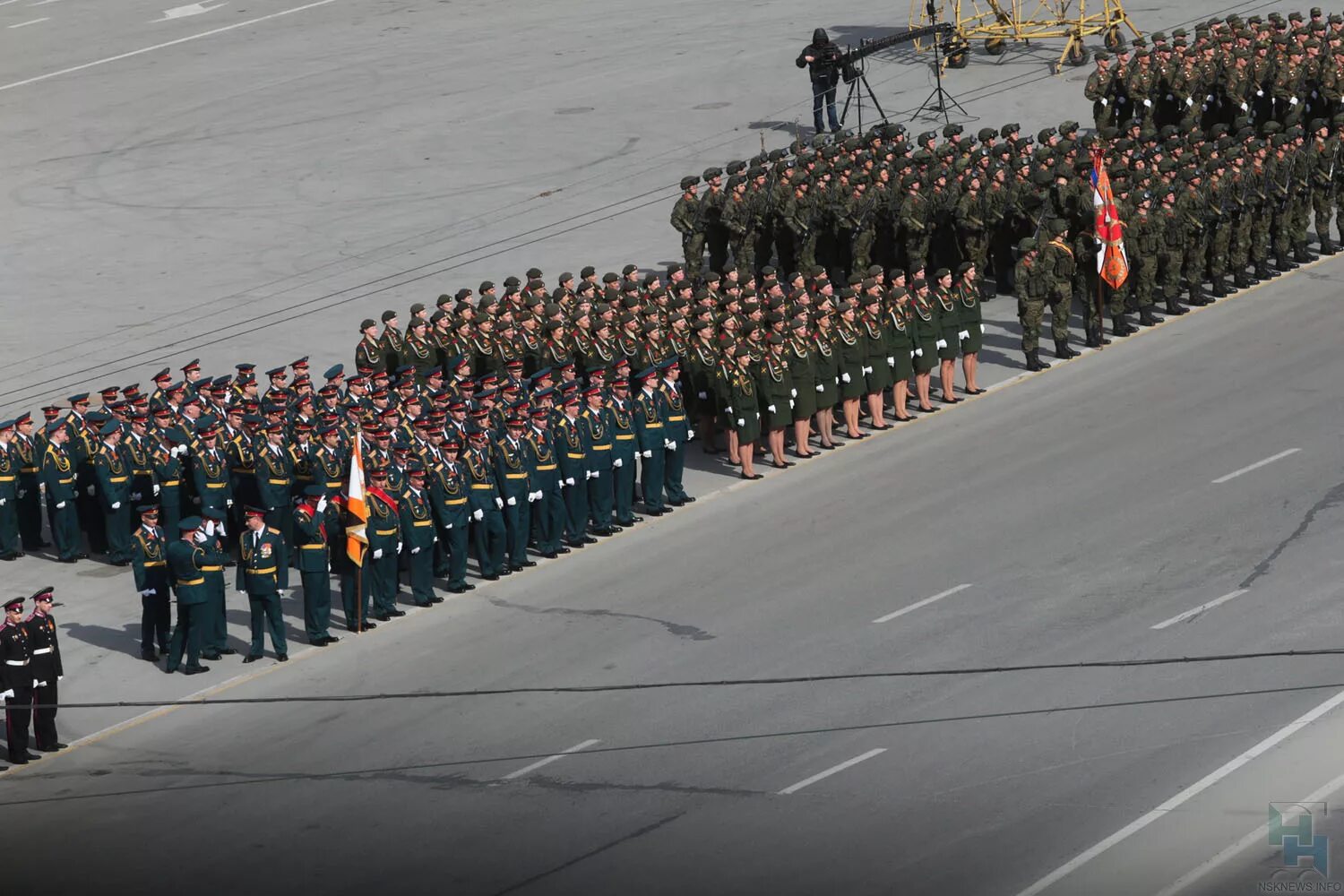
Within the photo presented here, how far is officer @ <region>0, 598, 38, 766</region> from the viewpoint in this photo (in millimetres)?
18703

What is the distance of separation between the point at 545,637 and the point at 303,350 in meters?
9.92

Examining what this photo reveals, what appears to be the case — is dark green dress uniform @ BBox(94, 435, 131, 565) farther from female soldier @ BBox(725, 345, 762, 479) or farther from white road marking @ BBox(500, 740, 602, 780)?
white road marking @ BBox(500, 740, 602, 780)

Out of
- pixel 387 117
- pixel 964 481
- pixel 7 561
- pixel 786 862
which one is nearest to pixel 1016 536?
pixel 964 481

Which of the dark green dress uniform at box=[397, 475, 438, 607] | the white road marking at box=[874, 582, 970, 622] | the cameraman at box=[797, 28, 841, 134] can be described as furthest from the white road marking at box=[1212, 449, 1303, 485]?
the cameraman at box=[797, 28, 841, 134]

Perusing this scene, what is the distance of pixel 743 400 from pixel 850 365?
144 centimetres

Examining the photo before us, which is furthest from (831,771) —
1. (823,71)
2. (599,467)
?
(823,71)

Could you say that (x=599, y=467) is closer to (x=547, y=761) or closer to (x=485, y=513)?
(x=485, y=513)

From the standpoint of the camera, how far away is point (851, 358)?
24.8 meters

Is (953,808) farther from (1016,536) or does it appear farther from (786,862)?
(1016,536)

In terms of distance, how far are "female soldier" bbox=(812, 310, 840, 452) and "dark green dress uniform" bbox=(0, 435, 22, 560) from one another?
820cm

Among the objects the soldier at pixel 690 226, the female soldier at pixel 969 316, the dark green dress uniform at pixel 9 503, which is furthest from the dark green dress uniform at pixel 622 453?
the soldier at pixel 690 226

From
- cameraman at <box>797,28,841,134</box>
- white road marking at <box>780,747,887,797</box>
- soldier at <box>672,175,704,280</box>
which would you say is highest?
cameraman at <box>797,28,841,134</box>

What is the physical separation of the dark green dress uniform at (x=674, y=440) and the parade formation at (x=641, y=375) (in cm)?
3

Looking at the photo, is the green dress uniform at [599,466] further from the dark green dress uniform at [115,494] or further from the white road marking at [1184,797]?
the white road marking at [1184,797]
